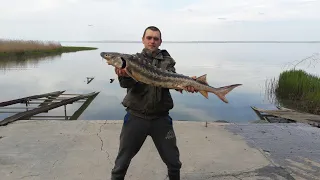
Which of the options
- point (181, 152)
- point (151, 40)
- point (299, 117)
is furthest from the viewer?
point (299, 117)

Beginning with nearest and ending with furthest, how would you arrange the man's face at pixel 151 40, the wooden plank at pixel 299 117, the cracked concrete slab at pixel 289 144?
the man's face at pixel 151 40 < the cracked concrete slab at pixel 289 144 < the wooden plank at pixel 299 117

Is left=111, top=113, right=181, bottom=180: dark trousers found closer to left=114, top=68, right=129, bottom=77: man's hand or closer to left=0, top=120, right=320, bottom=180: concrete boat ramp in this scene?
left=114, top=68, right=129, bottom=77: man's hand

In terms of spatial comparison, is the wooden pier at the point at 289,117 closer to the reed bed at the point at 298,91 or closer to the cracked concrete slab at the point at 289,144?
the cracked concrete slab at the point at 289,144

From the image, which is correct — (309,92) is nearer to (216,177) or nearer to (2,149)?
(216,177)

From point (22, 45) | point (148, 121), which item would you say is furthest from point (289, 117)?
point (22, 45)

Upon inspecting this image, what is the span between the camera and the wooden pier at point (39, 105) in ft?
29.8

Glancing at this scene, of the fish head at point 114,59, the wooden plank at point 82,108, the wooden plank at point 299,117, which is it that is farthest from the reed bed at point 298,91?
the fish head at point 114,59

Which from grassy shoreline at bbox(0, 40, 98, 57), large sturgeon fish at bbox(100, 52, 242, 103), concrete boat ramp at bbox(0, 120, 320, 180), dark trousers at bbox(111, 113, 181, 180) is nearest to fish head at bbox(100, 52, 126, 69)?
large sturgeon fish at bbox(100, 52, 242, 103)

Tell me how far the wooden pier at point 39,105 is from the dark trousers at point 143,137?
5.03m

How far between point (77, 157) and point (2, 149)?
1555 millimetres

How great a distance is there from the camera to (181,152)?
18.0ft

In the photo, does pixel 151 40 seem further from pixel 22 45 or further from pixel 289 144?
pixel 22 45

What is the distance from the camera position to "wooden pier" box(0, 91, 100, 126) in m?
9.07

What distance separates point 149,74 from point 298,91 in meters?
15.0
